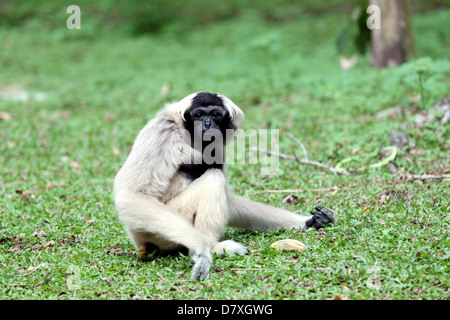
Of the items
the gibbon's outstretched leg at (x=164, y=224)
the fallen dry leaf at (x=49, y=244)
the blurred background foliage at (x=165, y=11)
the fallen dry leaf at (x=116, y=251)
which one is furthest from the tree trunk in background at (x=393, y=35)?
the fallen dry leaf at (x=49, y=244)

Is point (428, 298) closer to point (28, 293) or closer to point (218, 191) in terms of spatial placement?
point (218, 191)

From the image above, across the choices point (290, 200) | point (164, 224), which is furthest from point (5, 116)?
point (164, 224)

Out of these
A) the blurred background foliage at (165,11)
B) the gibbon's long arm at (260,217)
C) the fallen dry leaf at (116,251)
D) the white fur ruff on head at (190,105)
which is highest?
the blurred background foliage at (165,11)

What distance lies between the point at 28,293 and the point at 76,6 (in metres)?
17.9

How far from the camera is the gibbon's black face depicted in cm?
562

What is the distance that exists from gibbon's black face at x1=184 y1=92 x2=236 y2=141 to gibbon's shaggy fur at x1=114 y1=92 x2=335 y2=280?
1cm

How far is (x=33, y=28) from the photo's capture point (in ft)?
64.6

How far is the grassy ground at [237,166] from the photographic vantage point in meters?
4.93

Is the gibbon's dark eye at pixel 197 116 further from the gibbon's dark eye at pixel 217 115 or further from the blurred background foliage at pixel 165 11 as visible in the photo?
the blurred background foliage at pixel 165 11

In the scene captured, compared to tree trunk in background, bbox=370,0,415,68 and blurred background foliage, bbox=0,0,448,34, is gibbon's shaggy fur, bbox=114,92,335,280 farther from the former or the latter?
blurred background foliage, bbox=0,0,448,34

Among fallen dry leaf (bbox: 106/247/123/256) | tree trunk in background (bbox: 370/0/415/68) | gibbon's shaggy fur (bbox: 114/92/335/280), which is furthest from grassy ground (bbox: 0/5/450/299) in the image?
tree trunk in background (bbox: 370/0/415/68)

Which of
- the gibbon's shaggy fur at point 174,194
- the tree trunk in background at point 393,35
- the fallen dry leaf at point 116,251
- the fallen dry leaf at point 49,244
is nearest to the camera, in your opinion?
the gibbon's shaggy fur at point 174,194

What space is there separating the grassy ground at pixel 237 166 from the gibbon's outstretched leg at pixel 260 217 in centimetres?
14
